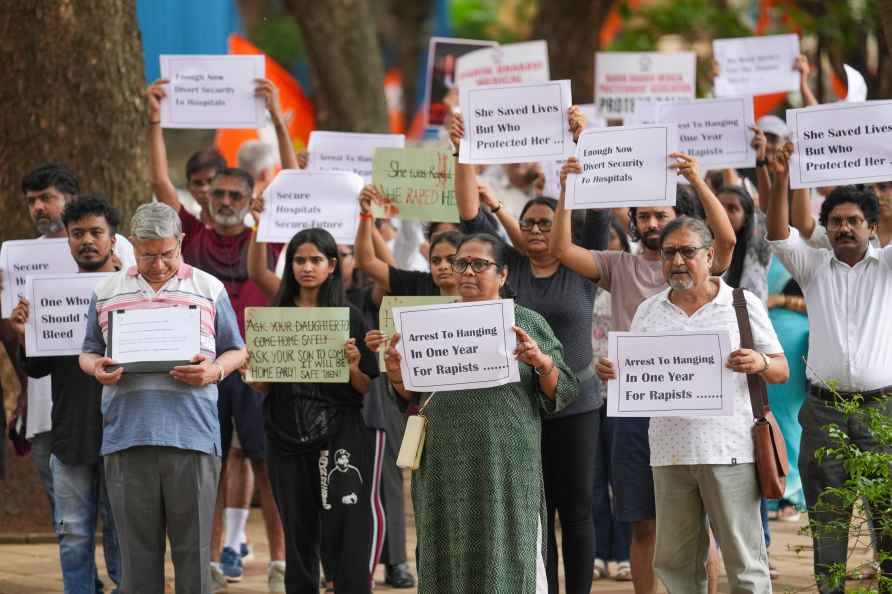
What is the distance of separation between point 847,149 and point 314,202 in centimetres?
307

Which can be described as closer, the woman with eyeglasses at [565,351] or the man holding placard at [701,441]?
the man holding placard at [701,441]

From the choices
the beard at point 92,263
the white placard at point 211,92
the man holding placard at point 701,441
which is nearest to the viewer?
the man holding placard at point 701,441

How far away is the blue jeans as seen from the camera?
8.11 meters

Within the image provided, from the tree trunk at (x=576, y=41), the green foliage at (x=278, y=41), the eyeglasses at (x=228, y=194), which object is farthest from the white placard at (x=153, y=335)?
the green foliage at (x=278, y=41)

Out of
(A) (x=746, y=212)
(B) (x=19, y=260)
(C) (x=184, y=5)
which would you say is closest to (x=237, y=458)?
(B) (x=19, y=260)

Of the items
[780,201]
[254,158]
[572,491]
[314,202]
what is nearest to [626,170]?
[780,201]

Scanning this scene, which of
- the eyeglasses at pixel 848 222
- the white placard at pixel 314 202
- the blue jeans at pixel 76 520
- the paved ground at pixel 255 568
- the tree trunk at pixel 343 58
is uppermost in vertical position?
the tree trunk at pixel 343 58

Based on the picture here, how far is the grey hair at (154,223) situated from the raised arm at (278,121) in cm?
236

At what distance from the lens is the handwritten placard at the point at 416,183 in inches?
350

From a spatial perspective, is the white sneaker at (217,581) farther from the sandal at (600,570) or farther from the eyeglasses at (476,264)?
the eyeglasses at (476,264)

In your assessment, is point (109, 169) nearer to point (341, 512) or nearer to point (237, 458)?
point (237, 458)

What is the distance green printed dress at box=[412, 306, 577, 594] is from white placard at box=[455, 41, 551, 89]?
5353mm

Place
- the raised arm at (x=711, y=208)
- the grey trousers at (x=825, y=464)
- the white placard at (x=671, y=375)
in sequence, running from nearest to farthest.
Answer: the white placard at (x=671, y=375) → the raised arm at (x=711, y=208) → the grey trousers at (x=825, y=464)

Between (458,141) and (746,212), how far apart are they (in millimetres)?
1902
